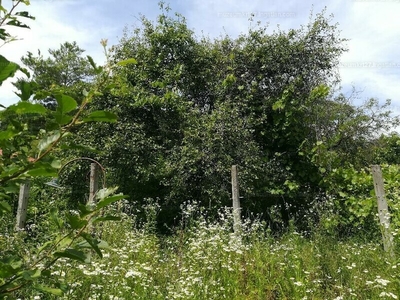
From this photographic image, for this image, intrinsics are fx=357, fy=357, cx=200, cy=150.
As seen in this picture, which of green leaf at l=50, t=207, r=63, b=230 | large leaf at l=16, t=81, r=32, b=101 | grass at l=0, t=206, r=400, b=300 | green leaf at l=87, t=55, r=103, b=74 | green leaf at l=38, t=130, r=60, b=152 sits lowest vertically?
grass at l=0, t=206, r=400, b=300

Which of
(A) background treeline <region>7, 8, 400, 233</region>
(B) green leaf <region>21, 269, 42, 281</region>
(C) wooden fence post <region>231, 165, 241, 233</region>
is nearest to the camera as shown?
(B) green leaf <region>21, 269, 42, 281</region>

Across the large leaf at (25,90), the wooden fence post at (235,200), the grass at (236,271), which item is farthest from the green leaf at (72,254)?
the wooden fence post at (235,200)

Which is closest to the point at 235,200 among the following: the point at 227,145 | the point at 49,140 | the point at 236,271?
the point at 227,145

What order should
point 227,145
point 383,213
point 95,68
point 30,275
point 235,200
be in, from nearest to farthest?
1. point 30,275
2. point 95,68
3. point 383,213
4. point 235,200
5. point 227,145

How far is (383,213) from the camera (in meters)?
4.66

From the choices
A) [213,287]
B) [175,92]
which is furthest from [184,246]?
[175,92]

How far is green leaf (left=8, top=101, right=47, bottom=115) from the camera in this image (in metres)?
0.71

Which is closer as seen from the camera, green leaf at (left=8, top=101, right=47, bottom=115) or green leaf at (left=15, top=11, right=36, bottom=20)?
green leaf at (left=8, top=101, right=47, bottom=115)

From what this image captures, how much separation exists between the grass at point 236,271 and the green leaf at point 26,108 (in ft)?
7.38

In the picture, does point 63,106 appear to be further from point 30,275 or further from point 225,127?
point 225,127

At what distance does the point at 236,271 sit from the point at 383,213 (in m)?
2.23

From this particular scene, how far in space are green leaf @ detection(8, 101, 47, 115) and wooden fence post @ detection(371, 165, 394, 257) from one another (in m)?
4.17

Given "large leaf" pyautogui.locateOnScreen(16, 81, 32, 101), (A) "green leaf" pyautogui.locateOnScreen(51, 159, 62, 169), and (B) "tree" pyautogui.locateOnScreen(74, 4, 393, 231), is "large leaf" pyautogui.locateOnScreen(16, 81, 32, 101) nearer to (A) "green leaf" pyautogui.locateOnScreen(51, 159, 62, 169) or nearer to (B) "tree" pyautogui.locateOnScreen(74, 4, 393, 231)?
(A) "green leaf" pyautogui.locateOnScreen(51, 159, 62, 169)

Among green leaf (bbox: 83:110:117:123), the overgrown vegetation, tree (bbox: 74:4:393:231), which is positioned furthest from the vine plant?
tree (bbox: 74:4:393:231)
